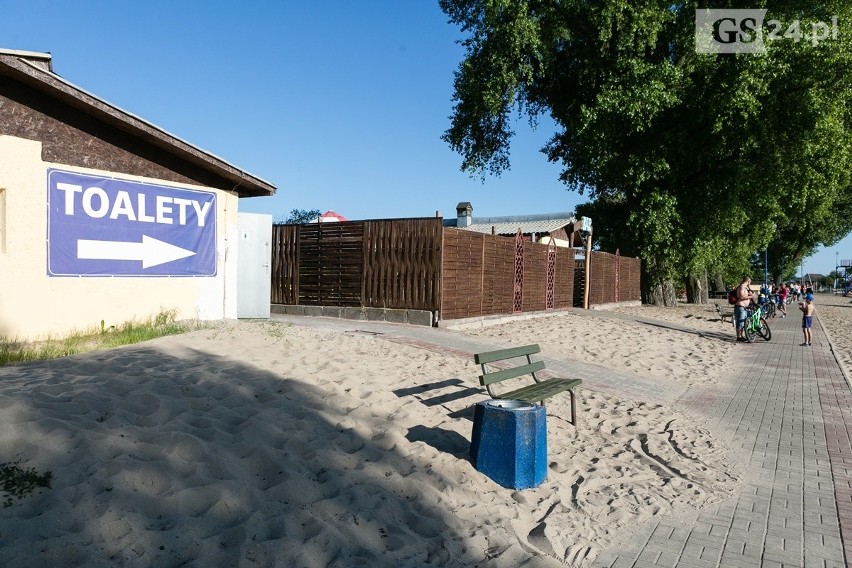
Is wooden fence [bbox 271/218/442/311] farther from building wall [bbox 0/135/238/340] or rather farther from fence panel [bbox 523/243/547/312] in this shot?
fence panel [bbox 523/243/547/312]

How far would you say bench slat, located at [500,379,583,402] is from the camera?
5.86 m

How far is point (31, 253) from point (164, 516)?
6497 millimetres

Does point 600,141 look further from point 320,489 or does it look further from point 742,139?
point 320,489

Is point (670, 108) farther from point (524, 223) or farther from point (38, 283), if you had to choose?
point (38, 283)

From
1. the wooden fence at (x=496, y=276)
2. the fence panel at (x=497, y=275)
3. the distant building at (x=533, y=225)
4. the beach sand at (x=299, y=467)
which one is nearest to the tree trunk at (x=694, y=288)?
the distant building at (x=533, y=225)

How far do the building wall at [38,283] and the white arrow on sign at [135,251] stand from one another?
1.06 ft

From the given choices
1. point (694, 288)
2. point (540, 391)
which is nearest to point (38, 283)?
point (540, 391)

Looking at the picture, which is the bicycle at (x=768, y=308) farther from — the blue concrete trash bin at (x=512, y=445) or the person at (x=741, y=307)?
the blue concrete trash bin at (x=512, y=445)

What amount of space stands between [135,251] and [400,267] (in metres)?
5.88

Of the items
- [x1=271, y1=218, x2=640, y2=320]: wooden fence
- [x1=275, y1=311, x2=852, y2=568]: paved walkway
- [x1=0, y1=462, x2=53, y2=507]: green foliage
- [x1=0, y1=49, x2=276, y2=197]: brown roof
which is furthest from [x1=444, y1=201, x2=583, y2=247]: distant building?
[x1=0, y1=462, x2=53, y2=507]: green foliage

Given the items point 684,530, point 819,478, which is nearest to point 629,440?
point 819,478

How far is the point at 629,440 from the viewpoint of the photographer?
6430mm

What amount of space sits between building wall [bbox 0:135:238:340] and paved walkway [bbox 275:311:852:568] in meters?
3.75

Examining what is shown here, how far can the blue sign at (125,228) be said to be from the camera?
8.78 m
